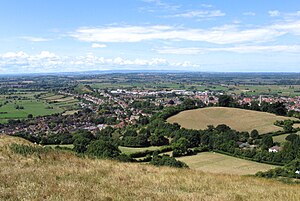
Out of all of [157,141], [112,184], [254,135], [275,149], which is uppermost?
[112,184]

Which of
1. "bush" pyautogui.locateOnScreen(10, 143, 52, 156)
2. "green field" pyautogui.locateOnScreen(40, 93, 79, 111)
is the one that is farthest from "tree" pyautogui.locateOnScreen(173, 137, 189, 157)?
"green field" pyautogui.locateOnScreen(40, 93, 79, 111)

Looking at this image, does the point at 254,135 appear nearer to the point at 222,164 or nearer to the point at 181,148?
the point at 181,148

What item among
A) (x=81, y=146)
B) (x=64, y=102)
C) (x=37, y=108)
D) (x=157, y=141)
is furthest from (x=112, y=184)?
(x=64, y=102)

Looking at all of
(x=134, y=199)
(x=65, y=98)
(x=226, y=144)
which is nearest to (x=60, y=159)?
(x=134, y=199)

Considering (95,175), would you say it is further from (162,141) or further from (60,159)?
(162,141)

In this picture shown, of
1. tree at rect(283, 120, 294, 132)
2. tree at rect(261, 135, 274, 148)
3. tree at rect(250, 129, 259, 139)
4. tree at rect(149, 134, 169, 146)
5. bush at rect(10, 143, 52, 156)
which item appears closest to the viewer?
bush at rect(10, 143, 52, 156)

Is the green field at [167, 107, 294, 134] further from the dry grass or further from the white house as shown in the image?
the dry grass
